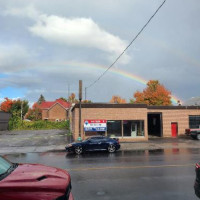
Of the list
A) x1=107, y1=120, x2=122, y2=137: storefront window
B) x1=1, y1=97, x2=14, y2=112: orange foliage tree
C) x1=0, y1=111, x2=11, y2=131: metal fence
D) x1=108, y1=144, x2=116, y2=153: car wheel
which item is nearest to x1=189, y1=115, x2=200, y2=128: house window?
x1=107, y1=120, x2=122, y2=137: storefront window

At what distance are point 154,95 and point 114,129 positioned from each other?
43.0m

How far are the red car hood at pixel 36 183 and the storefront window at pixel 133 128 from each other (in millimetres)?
23437

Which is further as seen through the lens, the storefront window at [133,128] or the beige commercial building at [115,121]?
the storefront window at [133,128]

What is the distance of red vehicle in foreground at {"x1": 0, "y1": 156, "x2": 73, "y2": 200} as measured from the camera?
3393 millimetres

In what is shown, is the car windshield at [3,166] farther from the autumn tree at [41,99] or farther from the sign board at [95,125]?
the autumn tree at [41,99]

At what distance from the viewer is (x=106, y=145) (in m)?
18.5

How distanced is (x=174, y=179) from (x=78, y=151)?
10.1 metres

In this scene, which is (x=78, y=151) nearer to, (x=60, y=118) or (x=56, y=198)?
(x=56, y=198)

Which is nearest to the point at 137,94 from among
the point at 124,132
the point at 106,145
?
the point at 124,132

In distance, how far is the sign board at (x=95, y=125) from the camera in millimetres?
26328

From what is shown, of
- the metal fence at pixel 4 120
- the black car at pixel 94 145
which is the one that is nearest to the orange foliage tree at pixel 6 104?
the metal fence at pixel 4 120

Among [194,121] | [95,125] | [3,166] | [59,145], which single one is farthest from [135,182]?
[194,121]

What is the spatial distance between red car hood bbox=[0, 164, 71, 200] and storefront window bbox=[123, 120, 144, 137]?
23437mm

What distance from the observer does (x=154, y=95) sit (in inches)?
2660
